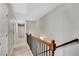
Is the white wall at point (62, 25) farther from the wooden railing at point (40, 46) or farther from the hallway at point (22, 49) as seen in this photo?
the hallway at point (22, 49)

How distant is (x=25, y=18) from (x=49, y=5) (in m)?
0.42

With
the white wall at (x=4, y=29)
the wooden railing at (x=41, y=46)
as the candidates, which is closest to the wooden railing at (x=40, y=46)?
the wooden railing at (x=41, y=46)

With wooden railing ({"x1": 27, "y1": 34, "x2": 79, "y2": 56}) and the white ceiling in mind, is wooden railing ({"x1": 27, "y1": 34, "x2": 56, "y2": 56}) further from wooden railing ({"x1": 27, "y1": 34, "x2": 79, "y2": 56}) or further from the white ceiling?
the white ceiling

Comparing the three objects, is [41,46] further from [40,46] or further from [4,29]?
[4,29]

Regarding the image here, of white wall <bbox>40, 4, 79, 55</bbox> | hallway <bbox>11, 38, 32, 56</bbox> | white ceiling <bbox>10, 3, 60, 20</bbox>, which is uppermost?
white ceiling <bbox>10, 3, 60, 20</bbox>

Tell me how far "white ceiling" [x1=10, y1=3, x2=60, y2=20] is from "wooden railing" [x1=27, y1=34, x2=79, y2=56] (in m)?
0.31

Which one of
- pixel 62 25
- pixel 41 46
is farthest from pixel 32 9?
pixel 41 46

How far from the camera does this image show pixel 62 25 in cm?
193

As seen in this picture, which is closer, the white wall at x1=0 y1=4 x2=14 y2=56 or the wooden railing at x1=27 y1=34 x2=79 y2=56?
the wooden railing at x1=27 y1=34 x2=79 y2=56

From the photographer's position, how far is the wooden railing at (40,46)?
1892mm

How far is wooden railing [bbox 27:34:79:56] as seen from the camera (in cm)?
186

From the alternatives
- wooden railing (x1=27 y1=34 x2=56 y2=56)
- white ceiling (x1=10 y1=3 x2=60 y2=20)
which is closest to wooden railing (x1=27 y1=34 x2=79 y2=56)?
wooden railing (x1=27 y1=34 x2=56 y2=56)

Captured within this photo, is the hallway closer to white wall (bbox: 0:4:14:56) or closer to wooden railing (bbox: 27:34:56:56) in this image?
wooden railing (bbox: 27:34:56:56)

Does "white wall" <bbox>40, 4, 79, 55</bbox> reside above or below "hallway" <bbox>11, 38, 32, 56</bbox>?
above
